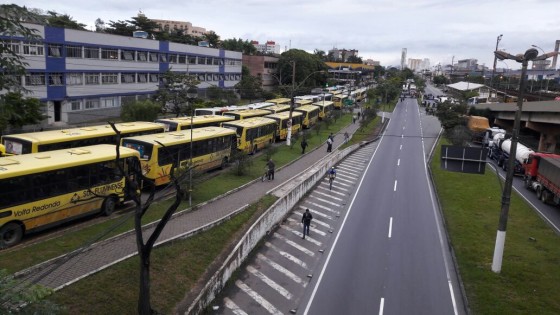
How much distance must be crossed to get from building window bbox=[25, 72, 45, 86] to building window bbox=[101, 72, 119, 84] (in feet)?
29.3

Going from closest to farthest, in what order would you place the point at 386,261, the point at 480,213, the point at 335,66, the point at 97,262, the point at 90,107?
the point at 97,262 < the point at 386,261 < the point at 480,213 < the point at 90,107 < the point at 335,66

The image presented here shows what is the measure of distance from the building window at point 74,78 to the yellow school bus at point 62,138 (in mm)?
20155

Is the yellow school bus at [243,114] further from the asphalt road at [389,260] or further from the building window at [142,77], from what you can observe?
the building window at [142,77]

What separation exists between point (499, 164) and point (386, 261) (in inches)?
1126

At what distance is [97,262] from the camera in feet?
43.5

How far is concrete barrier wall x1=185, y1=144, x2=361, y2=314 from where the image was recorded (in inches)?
532

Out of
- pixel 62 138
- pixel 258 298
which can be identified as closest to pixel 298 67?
pixel 62 138

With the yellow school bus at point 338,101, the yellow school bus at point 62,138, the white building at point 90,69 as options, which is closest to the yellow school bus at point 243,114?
the yellow school bus at point 62,138

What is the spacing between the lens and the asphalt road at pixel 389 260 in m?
14.5

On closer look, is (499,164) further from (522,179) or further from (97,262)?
(97,262)

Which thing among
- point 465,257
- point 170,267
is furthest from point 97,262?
point 465,257

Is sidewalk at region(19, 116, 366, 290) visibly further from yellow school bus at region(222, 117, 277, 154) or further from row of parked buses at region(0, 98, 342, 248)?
yellow school bus at region(222, 117, 277, 154)

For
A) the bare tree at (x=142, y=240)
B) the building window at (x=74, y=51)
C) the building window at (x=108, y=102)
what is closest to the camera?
the bare tree at (x=142, y=240)

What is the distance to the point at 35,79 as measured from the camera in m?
40.7
